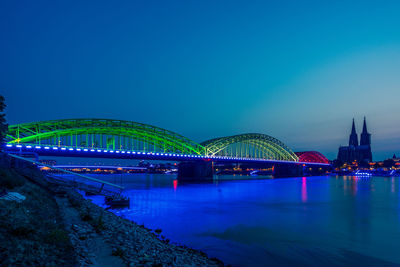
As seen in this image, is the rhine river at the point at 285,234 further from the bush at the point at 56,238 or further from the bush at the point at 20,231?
the bush at the point at 20,231

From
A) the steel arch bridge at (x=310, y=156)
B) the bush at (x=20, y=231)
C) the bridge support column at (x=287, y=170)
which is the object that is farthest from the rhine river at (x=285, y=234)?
the steel arch bridge at (x=310, y=156)

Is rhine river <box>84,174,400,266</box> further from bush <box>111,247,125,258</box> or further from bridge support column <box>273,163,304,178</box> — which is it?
bridge support column <box>273,163,304,178</box>

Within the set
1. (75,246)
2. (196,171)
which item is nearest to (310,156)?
(196,171)

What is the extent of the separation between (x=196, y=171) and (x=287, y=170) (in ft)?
250

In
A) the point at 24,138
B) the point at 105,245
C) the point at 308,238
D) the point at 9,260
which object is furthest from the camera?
the point at 24,138

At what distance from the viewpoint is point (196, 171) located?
3782 inches

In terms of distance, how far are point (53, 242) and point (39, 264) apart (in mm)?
1846

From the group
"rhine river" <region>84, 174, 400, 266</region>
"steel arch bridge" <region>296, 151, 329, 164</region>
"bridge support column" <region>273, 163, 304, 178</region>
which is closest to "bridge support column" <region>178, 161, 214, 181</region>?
"bridge support column" <region>273, 163, 304, 178</region>

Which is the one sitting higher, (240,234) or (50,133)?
(50,133)

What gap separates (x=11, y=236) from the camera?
26.2ft

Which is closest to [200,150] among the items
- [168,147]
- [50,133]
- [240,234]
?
[168,147]

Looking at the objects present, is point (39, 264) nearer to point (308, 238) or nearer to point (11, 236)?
point (11, 236)

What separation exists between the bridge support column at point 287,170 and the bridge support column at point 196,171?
2547 inches

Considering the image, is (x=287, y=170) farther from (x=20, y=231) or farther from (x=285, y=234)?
(x=20, y=231)
